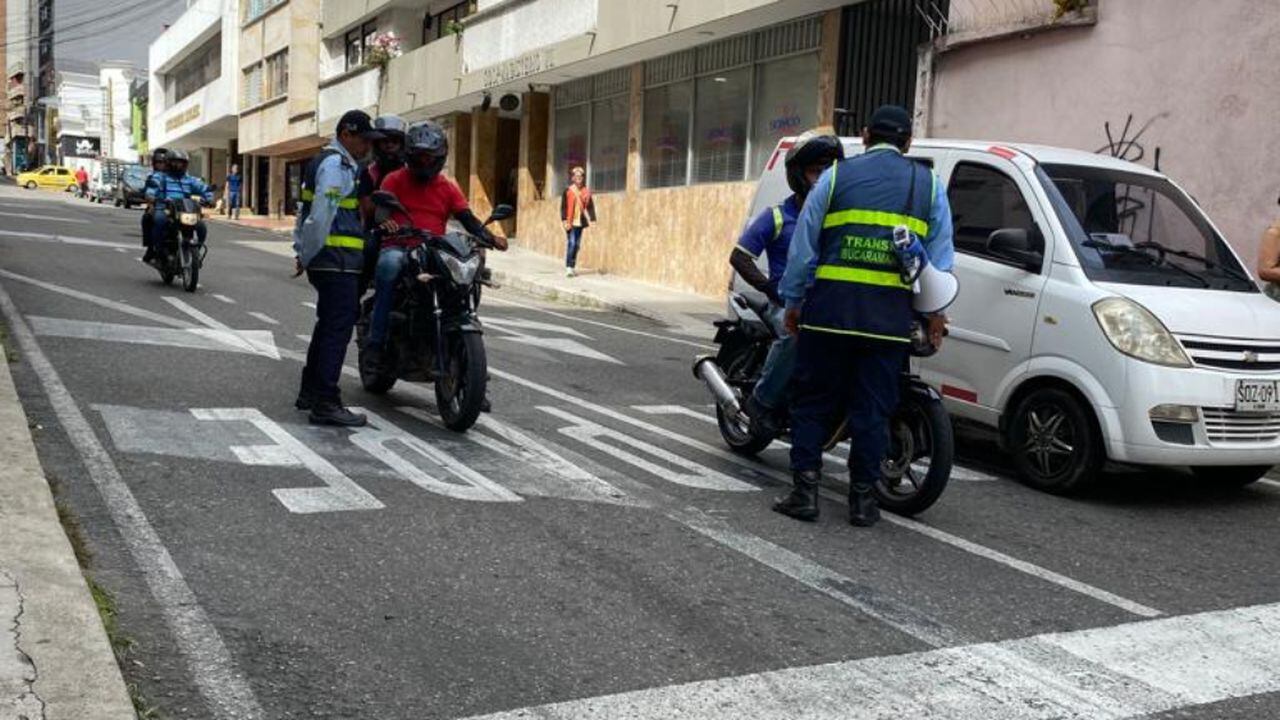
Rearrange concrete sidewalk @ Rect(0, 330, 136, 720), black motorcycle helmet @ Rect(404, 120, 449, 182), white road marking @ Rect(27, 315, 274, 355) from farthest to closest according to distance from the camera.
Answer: white road marking @ Rect(27, 315, 274, 355) → black motorcycle helmet @ Rect(404, 120, 449, 182) → concrete sidewalk @ Rect(0, 330, 136, 720)

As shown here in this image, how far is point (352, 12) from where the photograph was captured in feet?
120

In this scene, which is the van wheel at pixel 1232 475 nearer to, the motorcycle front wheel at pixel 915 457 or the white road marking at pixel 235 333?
the motorcycle front wheel at pixel 915 457

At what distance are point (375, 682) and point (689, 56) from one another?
19.2 metres

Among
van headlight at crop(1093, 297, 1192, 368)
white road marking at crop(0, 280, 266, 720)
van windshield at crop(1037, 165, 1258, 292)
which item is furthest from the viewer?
van windshield at crop(1037, 165, 1258, 292)

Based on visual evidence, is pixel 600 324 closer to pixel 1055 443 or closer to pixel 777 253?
pixel 777 253

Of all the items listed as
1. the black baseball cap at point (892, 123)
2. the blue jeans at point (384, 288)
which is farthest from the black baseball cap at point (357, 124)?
the black baseball cap at point (892, 123)

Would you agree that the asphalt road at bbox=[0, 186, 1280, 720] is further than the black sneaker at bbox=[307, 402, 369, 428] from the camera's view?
No

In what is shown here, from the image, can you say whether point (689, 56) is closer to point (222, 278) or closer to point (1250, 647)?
point (222, 278)


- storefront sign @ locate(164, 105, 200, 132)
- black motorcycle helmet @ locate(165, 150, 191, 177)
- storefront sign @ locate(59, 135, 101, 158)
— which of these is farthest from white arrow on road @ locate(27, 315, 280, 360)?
storefront sign @ locate(59, 135, 101, 158)

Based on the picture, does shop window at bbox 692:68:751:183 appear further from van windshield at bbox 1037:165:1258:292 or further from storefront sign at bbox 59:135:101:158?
storefront sign at bbox 59:135:101:158

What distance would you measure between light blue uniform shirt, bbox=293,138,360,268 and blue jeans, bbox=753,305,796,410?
2.62 meters

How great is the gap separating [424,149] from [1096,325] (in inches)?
157

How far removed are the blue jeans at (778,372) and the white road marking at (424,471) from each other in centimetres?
150

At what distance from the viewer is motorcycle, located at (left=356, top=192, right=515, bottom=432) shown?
688 centimetres
